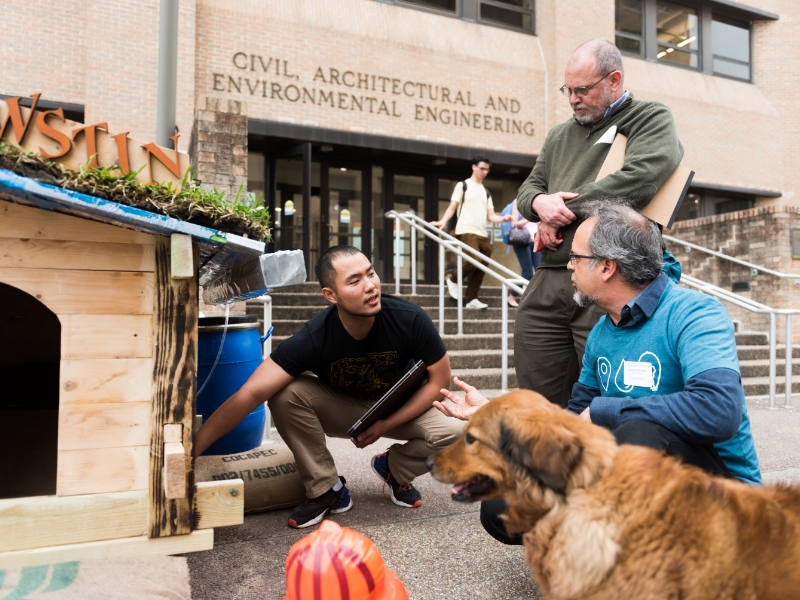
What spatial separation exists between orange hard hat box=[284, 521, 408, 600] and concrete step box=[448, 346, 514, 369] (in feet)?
15.3

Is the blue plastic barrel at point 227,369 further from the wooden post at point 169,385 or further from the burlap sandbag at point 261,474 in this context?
the wooden post at point 169,385

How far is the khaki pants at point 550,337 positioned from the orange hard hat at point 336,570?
137 centimetres

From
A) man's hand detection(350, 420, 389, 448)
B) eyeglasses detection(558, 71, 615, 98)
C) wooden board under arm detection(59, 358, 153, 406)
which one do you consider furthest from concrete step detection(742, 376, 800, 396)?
wooden board under arm detection(59, 358, 153, 406)

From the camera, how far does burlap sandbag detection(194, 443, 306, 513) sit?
3.12 m

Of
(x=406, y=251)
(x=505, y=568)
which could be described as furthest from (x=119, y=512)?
(x=406, y=251)

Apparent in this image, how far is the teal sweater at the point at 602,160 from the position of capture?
8.90ft

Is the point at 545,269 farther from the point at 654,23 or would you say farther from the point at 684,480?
the point at 654,23

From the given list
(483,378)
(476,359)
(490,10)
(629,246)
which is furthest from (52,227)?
(490,10)

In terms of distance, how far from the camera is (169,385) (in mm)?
2295

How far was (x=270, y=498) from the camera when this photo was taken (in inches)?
125

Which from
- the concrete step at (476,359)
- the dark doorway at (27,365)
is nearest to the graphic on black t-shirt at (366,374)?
the dark doorway at (27,365)

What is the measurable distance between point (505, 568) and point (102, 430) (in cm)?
172

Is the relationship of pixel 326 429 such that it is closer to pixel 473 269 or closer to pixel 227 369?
pixel 227 369

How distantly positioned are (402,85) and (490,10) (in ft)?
10.2
